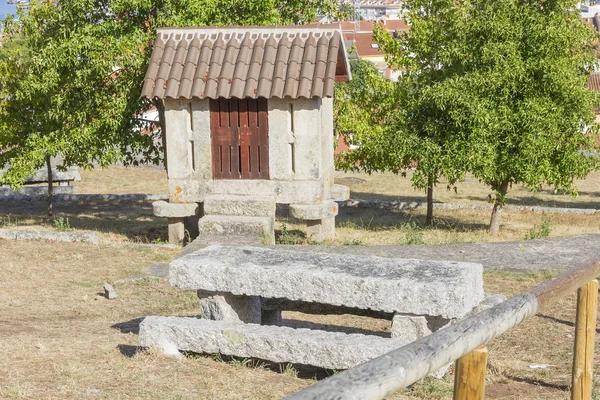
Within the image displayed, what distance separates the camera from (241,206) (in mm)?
15102

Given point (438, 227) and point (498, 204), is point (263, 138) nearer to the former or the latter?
point (498, 204)

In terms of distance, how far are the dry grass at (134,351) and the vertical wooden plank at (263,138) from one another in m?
4.39

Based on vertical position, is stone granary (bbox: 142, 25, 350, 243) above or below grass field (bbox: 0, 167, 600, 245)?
above

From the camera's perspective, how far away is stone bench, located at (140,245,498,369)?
21.1 feet

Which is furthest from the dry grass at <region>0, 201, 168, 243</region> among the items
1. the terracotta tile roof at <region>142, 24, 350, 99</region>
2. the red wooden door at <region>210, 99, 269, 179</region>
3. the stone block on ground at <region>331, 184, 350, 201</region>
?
the stone block on ground at <region>331, 184, 350, 201</region>

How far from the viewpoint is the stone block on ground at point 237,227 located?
1455cm

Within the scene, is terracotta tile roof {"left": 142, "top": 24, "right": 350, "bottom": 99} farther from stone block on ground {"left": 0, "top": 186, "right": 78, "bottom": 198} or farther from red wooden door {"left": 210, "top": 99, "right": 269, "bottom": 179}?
stone block on ground {"left": 0, "top": 186, "right": 78, "bottom": 198}

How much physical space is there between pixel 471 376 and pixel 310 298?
333 centimetres

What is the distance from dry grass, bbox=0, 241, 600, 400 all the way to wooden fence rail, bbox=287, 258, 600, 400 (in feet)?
3.61

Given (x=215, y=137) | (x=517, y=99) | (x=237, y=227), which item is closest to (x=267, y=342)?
(x=237, y=227)

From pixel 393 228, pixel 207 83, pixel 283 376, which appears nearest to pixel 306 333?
pixel 283 376

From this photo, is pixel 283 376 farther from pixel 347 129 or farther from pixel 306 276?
pixel 347 129

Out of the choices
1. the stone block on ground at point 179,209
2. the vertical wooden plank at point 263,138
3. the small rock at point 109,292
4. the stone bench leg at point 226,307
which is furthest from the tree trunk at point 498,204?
the stone bench leg at point 226,307

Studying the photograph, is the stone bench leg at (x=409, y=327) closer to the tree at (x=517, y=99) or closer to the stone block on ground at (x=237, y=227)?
the stone block on ground at (x=237, y=227)
